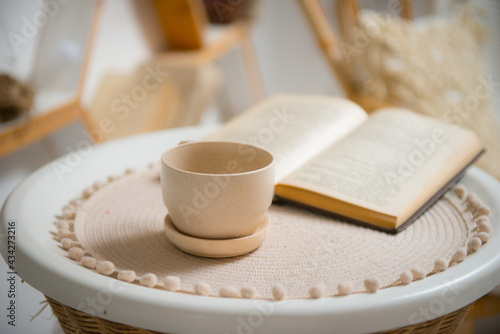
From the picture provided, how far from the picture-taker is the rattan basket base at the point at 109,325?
0.47 m

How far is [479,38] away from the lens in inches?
65.1

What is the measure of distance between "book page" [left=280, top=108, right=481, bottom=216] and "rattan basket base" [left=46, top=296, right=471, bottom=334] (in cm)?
14

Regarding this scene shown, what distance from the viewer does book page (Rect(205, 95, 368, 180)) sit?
0.74 metres

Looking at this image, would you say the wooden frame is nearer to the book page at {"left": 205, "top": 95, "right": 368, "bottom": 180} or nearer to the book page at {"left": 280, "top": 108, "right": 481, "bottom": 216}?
the book page at {"left": 205, "top": 95, "right": 368, "bottom": 180}

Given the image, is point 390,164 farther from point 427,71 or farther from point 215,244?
point 427,71

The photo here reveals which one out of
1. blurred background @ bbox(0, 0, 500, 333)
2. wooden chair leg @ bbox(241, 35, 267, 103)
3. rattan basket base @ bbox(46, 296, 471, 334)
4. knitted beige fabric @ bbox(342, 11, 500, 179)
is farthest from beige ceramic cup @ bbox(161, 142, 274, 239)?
wooden chair leg @ bbox(241, 35, 267, 103)

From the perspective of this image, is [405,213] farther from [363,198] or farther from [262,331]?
[262,331]

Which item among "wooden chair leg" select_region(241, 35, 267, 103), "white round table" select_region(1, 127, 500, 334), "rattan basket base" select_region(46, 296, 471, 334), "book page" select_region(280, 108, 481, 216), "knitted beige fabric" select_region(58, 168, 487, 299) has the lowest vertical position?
"wooden chair leg" select_region(241, 35, 267, 103)

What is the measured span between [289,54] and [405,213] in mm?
2198

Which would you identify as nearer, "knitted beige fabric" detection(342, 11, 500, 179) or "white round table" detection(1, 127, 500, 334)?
"white round table" detection(1, 127, 500, 334)

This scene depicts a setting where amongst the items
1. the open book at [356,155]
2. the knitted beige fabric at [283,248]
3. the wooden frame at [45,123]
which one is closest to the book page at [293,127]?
the open book at [356,155]

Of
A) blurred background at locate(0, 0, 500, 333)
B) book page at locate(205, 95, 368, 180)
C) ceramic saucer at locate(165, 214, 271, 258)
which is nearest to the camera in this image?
ceramic saucer at locate(165, 214, 271, 258)

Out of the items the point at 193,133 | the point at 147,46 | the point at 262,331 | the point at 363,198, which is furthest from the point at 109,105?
the point at 262,331

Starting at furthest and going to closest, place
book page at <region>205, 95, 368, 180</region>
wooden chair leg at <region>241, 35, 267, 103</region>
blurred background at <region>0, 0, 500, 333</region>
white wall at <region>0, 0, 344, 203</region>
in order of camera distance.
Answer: wooden chair leg at <region>241, 35, 267, 103</region>
white wall at <region>0, 0, 344, 203</region>
blurred background at <region>0, 0, 500, 333</region>
book page at <region>205, 95, 368, 180</region>
